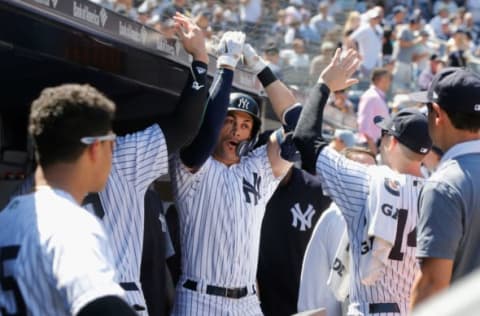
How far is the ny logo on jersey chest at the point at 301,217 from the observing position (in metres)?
5.59

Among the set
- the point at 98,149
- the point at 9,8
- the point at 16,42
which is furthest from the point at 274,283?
the point at 98,149

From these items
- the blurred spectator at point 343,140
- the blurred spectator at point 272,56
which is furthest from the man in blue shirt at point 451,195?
the blurred spectator at point 272,56

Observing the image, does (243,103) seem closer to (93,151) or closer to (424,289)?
(424,289)

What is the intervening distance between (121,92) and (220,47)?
90cm

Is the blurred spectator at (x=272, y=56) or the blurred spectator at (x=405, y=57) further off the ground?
the blurred spectator at (x=405, y=57)

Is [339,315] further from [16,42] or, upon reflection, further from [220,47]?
[16,42]

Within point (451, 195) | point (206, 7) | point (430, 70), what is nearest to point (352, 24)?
point (430, 70)

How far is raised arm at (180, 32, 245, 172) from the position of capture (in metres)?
4.19

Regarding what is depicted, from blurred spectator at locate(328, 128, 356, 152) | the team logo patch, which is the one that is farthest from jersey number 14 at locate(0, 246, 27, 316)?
blurred spectator at locate(328, 128, 356, 152)

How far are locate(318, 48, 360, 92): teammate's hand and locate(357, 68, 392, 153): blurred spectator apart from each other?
224 inches

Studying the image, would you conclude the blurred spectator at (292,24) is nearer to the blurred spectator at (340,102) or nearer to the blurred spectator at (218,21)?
the blurred spectator at (340,102)

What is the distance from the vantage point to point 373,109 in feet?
33.1

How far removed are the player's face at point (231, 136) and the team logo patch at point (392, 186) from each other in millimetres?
942

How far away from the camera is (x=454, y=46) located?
52.9ft
